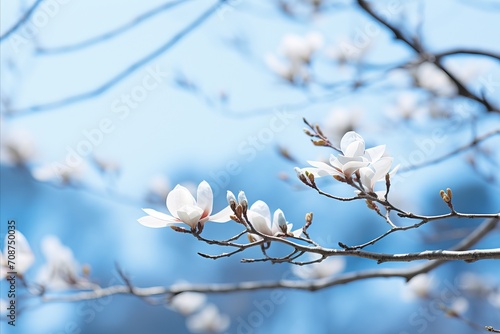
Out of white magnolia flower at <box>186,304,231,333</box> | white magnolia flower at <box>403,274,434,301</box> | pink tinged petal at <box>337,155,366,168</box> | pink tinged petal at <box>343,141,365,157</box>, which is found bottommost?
white magnolia flower at <box>186,304,231,333</box>

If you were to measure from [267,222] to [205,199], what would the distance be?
0.30 feet

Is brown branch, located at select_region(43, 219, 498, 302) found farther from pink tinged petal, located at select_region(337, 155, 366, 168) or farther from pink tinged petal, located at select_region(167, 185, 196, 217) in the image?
pink tinged petal, located at select_region(337, 155, 366, 168)

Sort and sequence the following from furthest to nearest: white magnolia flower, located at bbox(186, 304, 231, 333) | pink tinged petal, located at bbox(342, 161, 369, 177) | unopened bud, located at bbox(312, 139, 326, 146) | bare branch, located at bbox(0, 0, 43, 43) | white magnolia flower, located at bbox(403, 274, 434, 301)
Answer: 1. white magnolia flower, located at bbox(186, 304, 231, 333)
2. white magnolia flower, located at bbox(403, 274, 434, 301)
3. bare branch, located at bbox(0, 0, 43, 43)
4. unopened bud, located at bbox(312, 139, 326, 146)
5. pink tinged petal, located at bbox(342, 161, 369, 177)

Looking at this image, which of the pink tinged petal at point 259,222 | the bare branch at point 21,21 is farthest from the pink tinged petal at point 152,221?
the bare branch at point 21,21

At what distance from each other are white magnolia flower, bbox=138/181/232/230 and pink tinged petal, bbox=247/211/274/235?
3 cm

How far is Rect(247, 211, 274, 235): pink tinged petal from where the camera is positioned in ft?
2.28

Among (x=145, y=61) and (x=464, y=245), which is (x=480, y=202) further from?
(x=145, y=61)

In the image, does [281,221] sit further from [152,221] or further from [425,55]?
[425,55]

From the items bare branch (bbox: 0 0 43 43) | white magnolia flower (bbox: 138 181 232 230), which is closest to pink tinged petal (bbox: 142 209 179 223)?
white magnolia flower (bbox: 138 181 232 230)

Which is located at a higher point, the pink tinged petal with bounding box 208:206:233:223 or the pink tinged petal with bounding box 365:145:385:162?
the pink tinged petal with bounding box 365:145:385:162

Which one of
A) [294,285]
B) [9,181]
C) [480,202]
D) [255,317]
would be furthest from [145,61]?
[480,202]

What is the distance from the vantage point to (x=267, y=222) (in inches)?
27.6

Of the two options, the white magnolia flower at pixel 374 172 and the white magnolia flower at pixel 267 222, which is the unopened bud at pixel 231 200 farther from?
the white magnolia flower at pixel 374 172

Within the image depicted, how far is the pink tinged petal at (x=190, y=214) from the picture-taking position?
0.68m
